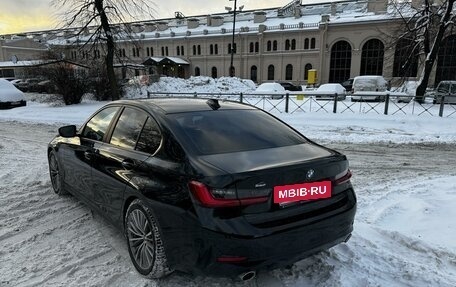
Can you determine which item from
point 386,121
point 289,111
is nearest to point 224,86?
point 289,111

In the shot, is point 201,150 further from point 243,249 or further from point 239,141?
point 243,249

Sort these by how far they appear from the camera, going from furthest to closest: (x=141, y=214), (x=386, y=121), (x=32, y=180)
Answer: (x=386, y=121)
(x=32, y=180)
(x=141, y=214)

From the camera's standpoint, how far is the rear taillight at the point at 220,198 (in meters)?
2.55

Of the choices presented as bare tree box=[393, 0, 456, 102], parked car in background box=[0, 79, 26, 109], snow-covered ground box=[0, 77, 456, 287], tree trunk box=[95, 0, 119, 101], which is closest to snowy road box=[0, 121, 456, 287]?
snow-covered ground box=[0, 77, 456, 287]

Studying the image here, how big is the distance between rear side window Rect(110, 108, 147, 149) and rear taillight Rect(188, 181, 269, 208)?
1.19m

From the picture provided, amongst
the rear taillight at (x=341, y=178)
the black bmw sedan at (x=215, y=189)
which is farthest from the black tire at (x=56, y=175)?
the rear taillight at (x=341, y=178)

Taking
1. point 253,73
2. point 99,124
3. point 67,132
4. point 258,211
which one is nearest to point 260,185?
point 258,211

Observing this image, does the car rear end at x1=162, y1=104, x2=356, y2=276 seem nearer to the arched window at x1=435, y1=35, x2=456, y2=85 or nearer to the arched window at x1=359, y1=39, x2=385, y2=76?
the arched window at x1=435, y1=35, x2=456, y2=85

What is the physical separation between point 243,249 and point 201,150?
0.90 metres

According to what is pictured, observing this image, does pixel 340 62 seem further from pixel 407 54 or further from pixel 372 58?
pixel 407 54

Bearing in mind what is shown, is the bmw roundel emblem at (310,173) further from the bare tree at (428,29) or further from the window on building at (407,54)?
the window on building at (407,54)

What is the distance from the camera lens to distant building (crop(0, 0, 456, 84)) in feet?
167

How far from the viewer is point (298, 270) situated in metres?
3.25

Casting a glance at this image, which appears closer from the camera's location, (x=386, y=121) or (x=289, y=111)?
(x=386, y=121)
